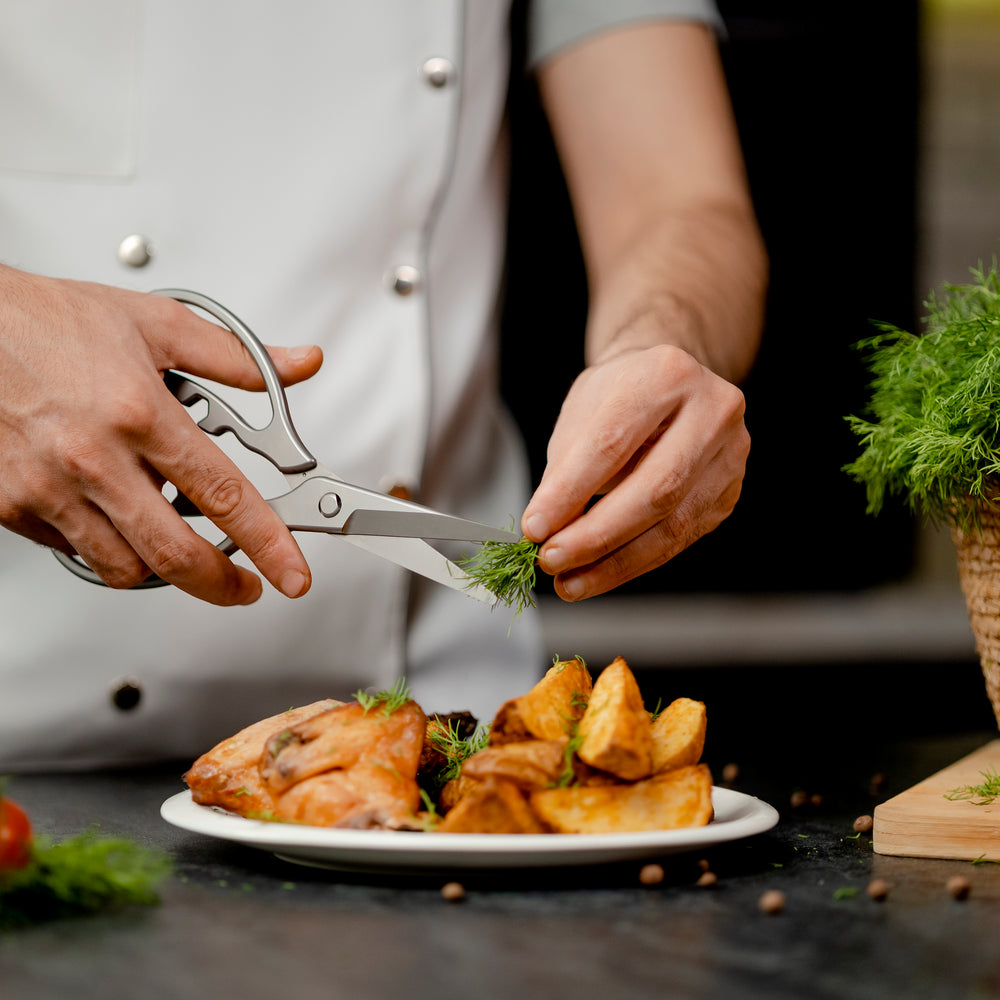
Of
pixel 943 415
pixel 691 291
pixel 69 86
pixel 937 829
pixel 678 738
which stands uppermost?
pixel 69 86

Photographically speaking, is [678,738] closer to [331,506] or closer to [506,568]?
[506,568]

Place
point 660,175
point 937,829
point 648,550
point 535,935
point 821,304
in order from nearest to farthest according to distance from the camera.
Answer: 1. point 535,935
2. point 937,829
3. point 648,550
4. point 660,175
5. point 821,304

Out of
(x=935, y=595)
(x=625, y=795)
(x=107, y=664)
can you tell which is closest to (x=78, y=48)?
(x=107, y=664)

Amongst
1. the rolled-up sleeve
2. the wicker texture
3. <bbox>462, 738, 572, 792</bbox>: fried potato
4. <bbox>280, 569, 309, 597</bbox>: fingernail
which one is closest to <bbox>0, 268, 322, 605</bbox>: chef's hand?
<bbox>280, 569, 309, 597</bbox>: fingernail

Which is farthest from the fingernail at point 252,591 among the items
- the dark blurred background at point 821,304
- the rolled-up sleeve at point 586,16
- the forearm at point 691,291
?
the dark blurred background at point 821,304

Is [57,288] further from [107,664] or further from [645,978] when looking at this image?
[645,978]

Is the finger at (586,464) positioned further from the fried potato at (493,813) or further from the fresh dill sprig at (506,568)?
the fried potato at (493,813)

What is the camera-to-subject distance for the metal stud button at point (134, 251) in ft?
4.21

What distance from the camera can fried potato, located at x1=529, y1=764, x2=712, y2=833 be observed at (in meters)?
0.76

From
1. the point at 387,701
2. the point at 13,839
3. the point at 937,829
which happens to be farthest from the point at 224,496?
the point at 937,829

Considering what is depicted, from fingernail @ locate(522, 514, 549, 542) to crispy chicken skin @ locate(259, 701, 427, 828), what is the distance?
17 centimetres

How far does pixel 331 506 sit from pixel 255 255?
504 millimetres

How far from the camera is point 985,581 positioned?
1.07 metres

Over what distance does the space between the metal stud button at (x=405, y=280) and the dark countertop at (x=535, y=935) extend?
2.32ft
